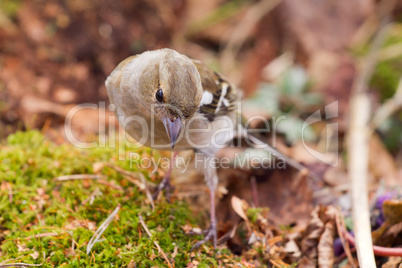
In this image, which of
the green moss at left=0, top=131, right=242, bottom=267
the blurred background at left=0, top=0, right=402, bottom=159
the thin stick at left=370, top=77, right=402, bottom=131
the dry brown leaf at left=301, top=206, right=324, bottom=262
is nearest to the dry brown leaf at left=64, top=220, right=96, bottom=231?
the green moss at left=0, top=131, right=242, bottom=267

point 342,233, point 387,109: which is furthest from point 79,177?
point 387,109

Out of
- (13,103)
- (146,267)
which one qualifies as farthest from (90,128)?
(146,267)

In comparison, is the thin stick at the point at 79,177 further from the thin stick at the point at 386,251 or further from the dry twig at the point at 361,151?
the thin stick at the point at 386,251

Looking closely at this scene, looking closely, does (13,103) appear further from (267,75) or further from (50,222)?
(267,75)

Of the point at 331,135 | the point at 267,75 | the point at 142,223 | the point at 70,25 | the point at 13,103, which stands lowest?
the point at 142,223

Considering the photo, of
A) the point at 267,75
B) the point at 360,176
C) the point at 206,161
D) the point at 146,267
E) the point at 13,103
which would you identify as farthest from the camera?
the point at 267,75

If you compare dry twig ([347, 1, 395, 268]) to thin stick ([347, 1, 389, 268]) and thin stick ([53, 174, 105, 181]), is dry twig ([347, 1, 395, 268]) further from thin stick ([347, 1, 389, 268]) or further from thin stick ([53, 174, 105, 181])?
thin stick ([53, 174, 105, 181])

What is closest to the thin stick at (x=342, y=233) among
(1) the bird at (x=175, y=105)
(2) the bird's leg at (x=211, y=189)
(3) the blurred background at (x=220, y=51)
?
(1) the bird at (x=175, y=105)
